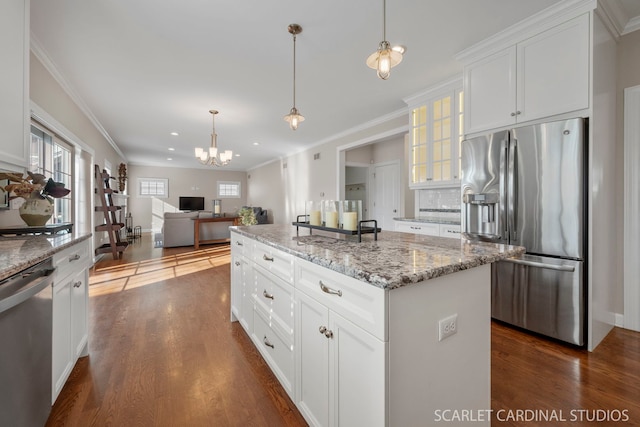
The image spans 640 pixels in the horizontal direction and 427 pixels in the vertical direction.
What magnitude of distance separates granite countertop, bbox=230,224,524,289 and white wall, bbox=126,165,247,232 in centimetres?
826

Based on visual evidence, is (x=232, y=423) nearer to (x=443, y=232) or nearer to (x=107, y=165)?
(x=443, y=232)

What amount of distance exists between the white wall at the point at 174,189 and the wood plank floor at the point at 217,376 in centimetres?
702

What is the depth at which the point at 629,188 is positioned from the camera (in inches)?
91.0

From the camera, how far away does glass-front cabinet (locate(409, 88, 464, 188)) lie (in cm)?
324

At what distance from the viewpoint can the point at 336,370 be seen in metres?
1.08

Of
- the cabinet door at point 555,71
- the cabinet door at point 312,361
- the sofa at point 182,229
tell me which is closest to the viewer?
the cabinet door at point 312,361

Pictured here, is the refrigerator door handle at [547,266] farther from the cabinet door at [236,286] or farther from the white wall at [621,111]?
the cabinet door at [236,286]

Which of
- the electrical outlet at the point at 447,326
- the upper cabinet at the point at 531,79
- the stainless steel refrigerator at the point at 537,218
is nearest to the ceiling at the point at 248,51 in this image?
the upper cabinet at the point at 531,79

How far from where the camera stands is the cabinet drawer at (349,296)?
0.86m

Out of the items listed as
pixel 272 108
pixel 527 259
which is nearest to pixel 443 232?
pixel 527 259

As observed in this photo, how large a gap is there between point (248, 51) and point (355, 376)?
9.54 ft

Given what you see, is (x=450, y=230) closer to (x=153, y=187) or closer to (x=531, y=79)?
(x=531, y=79)

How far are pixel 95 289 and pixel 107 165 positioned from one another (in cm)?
380

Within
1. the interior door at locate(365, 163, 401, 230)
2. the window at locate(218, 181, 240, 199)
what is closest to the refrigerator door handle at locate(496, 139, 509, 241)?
the interior door at locate(365, 163, 401, 230)
